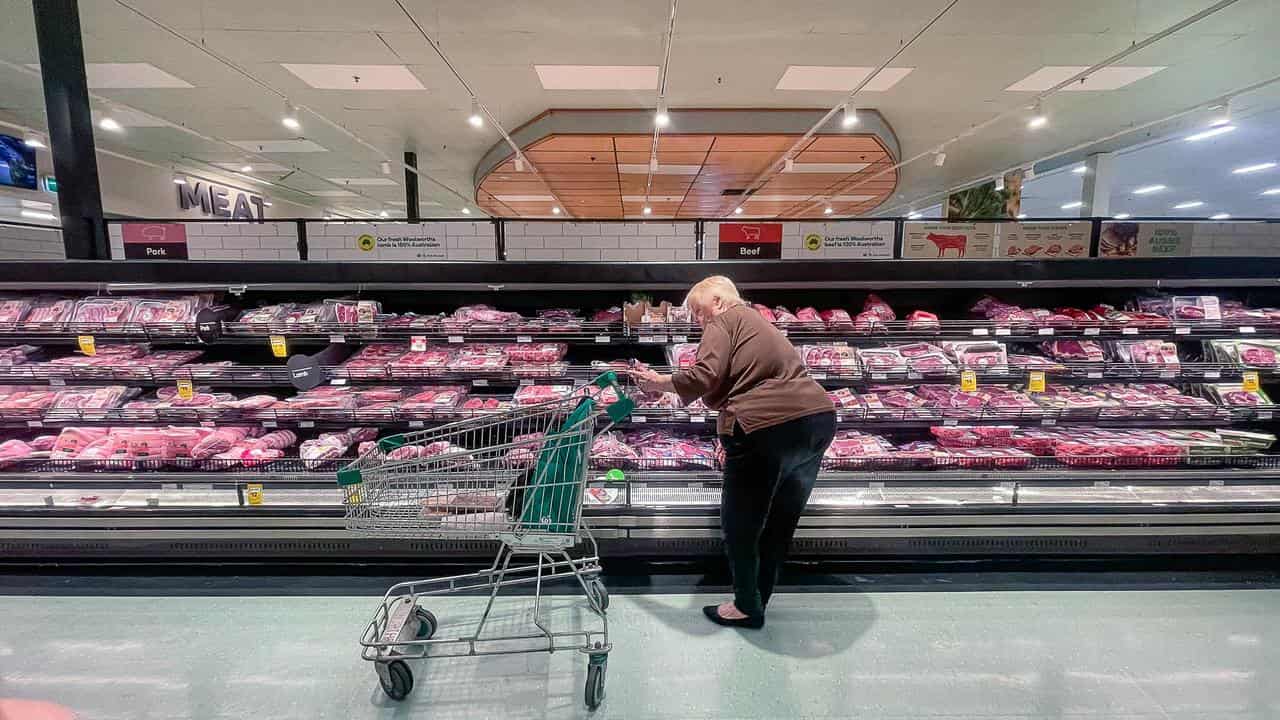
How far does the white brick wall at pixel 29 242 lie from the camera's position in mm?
5715

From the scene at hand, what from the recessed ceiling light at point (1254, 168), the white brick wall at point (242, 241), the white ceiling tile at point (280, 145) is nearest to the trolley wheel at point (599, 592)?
the white brick wall at point (242, 241)

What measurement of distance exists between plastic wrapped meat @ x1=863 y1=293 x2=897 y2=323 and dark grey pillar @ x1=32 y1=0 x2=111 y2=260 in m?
4.35

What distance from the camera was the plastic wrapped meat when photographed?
306 centimetres

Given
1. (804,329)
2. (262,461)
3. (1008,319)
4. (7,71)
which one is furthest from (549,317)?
(7,71)

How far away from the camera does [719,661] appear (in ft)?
7.25

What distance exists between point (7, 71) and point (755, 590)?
936cm

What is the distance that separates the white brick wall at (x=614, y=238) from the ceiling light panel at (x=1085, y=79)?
635cm

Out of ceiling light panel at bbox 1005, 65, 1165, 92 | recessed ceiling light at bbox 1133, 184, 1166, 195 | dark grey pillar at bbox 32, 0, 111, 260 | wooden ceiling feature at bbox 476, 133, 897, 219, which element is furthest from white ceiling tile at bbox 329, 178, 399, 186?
recessed ceiling light at bbox 1133, 184, 1166, 195

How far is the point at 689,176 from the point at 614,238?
8.40 metres

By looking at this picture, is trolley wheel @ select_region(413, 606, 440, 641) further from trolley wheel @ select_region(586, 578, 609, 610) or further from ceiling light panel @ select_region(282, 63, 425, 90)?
ceiling light panel @ select_region(282, 63, 425, 90)

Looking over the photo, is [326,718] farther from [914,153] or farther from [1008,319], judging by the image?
[914,153]

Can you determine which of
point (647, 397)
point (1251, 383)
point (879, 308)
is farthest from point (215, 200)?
point (1251, 383)

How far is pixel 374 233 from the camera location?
9.68ft

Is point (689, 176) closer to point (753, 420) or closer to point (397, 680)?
point (753, 420)
